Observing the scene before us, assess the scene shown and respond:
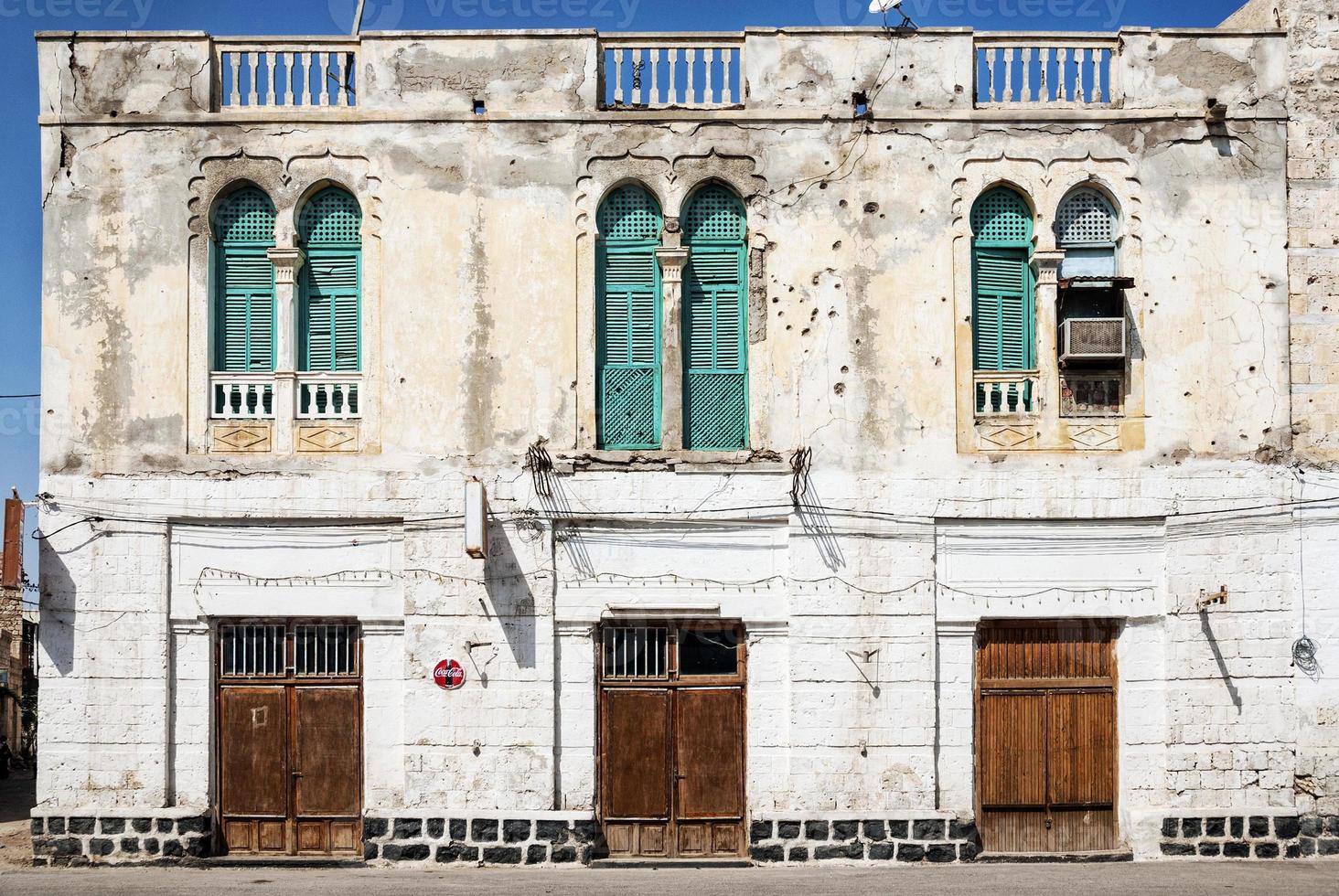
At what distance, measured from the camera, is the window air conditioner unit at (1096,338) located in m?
11.8

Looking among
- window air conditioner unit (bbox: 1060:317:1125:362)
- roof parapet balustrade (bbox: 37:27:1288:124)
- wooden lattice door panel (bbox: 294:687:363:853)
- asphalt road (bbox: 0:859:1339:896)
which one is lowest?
asphalt road (bbox: 0:859:1339:896)

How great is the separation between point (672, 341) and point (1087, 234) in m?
4.55

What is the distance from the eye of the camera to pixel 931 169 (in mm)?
12086

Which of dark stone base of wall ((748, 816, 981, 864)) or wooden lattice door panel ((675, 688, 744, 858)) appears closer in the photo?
dark stone base of wall ((748, 816, 981, 864))

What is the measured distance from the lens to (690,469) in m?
11.9

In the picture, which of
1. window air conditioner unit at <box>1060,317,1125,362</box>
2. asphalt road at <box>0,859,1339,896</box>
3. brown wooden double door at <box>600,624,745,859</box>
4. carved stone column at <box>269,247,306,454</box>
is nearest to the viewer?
asphalt road at <box>0,859,1339,896</box>

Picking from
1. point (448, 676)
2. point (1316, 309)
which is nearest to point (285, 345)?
point (448, 676)

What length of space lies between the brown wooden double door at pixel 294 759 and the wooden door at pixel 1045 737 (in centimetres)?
649

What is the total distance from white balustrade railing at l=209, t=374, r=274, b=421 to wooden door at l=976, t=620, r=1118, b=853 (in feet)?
25.7

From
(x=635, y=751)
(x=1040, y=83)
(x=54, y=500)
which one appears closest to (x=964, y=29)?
(x=1040, y=83)

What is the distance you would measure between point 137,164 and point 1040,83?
9579 mm

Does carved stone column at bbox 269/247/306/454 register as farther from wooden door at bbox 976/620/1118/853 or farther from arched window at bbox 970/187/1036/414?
wooden door at bbox 976/620/1118/853

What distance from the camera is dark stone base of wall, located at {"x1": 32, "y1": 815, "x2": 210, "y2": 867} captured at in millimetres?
11742

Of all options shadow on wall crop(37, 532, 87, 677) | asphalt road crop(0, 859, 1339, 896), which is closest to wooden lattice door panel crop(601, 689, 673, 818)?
asphalt road crop(0, 859, 1339, 896)
